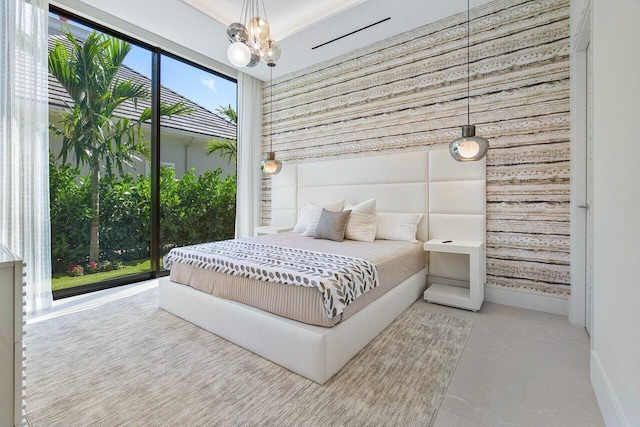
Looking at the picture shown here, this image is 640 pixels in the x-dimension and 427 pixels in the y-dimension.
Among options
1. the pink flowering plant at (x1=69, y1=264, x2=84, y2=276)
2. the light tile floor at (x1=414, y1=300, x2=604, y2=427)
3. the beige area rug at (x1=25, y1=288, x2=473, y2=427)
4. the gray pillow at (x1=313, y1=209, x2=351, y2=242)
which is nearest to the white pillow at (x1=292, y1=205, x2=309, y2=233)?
the gray pillow at (x1=313, y1=209, x2=351, y2=242)

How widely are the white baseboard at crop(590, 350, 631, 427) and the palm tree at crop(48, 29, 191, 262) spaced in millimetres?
4570

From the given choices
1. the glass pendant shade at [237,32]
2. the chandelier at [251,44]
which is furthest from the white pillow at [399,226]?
the glass pendant shade at [237,32]

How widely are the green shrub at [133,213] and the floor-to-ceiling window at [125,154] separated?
0.04 ft

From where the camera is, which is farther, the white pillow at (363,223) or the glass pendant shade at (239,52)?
the white pillow at (363,223)

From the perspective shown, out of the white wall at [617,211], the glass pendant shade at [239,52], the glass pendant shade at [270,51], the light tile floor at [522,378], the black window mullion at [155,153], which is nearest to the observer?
the white wall at [617,211]

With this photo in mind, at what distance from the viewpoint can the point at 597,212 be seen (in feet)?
5.17

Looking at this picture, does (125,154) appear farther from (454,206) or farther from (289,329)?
(454,206)

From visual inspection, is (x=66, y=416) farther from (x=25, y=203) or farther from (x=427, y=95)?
(x=427, y=95)

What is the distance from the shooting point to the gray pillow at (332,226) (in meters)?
3.18

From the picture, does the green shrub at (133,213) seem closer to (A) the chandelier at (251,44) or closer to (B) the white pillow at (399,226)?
(A) the chandelier at (251,44)

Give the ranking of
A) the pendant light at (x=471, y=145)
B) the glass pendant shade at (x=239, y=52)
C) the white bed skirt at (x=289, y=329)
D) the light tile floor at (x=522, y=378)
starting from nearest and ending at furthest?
1. the light tile floor at (x=522, y=378)
2. the white bed skirt at (x=289, y=329)
3. the glass pendant shade at (x=239, y=52)
4. the pendant light at (x=471, y=145)

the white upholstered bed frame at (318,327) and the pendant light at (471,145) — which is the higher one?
the pendant light at (471,145)

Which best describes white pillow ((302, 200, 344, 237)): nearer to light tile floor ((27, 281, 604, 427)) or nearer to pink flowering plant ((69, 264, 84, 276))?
light tile floor ((27, 281, 604, 427))

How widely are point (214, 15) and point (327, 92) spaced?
1.70 meters
